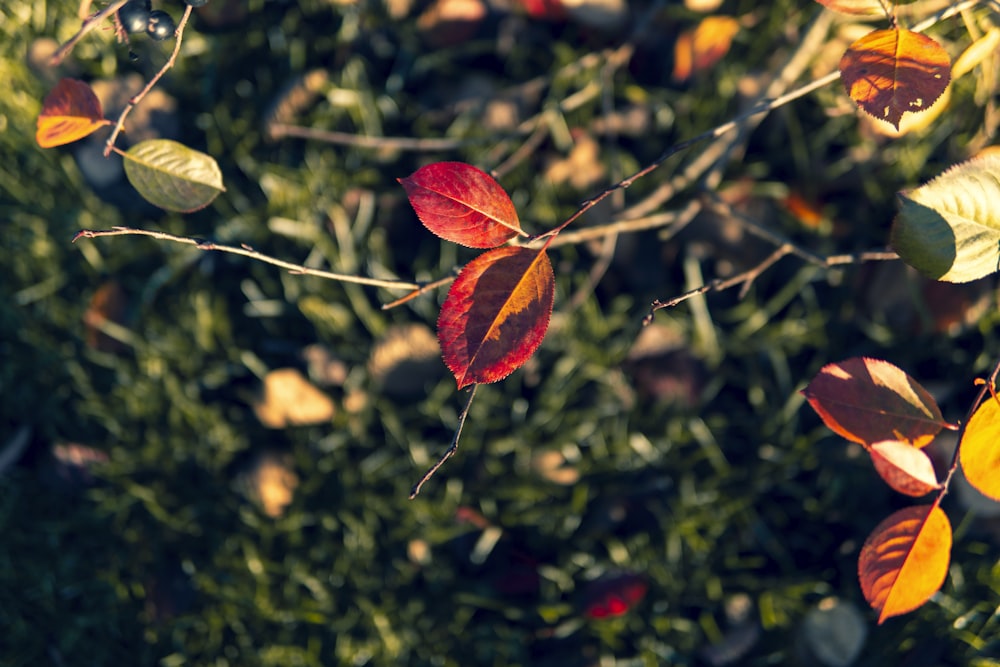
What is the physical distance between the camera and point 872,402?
822mm

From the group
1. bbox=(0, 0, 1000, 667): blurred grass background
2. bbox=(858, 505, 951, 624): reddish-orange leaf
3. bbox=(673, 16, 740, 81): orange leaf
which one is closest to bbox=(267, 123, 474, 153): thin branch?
bbox=(0, 0, 1000, 667): blurred grass background

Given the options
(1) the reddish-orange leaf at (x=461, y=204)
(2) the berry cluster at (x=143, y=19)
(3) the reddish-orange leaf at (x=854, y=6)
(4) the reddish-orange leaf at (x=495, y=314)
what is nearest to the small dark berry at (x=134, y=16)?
(2) the berry cluster at (x=143, y=19)

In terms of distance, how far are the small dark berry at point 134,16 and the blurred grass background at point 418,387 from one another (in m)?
0.61

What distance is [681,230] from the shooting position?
4.87ft

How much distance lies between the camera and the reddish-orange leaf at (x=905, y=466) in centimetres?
85

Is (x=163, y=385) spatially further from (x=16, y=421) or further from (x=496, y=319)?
(x=496, y=319)

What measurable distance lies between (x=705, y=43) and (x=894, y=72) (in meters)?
0.79

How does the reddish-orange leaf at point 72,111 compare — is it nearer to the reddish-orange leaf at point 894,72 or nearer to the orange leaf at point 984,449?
the reddish-orange leaf at point 894,72

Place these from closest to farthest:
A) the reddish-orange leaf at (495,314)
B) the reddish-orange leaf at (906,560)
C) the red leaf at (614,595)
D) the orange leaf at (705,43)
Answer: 1. the reddish-orange leaf at (495,314)
2. the reddish-orange leaf at (906,560)
3. the red leaf at (614,595)
4. the orange leaf at (705,43)

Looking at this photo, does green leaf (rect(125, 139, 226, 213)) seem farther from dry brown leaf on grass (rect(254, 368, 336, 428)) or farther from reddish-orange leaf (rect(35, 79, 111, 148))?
dry brown leaf on grass (rect(254, 368, 336, 428))

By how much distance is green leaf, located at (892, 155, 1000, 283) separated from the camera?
0.74 meters

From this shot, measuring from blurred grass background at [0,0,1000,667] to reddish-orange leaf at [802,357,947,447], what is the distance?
1.96 ft

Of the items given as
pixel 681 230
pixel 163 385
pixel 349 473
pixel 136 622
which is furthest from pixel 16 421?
pixel 681 230

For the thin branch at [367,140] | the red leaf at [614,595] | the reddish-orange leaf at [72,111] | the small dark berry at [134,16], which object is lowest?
the red leaf at [614,595]
